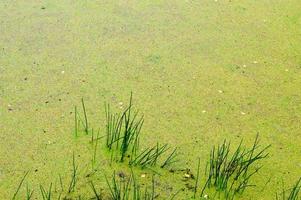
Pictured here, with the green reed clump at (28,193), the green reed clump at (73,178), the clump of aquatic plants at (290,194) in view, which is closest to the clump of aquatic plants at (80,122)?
the green reed clump at (73,178)

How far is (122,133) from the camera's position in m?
1.65

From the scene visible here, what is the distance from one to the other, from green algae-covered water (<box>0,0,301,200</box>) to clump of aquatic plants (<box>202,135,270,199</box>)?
3cm

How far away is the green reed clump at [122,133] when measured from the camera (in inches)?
60.9

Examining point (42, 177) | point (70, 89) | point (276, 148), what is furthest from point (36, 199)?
point (276, 148)

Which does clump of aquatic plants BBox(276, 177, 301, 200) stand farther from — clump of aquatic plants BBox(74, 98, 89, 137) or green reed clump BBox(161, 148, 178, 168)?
clump of aquatic plants BBox(74, 98, 89, 137)

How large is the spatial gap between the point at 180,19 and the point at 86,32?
401 mm

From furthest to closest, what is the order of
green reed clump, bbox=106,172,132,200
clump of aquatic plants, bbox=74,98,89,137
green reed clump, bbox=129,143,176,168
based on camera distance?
clump of aquatic plants, bbox=74,98,89,137
green reed clump, bbox=129,143,176,168
green reed clump, bbox=106,172,132,200

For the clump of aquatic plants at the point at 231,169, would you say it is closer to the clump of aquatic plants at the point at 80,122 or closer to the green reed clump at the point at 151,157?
the green reed clump at the point at 151,157

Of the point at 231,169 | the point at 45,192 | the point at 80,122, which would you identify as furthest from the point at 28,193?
the point at 231,169

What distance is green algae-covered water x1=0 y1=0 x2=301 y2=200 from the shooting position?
154 cm

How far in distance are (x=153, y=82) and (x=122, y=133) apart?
294 millimetres

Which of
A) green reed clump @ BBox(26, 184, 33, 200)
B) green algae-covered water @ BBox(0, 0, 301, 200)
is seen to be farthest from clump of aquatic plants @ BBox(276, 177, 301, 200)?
green reed clump @ BBox(26, 184, 33, 200)

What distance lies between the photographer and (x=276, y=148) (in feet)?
5.36

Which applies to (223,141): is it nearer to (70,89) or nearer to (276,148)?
(276,148)
